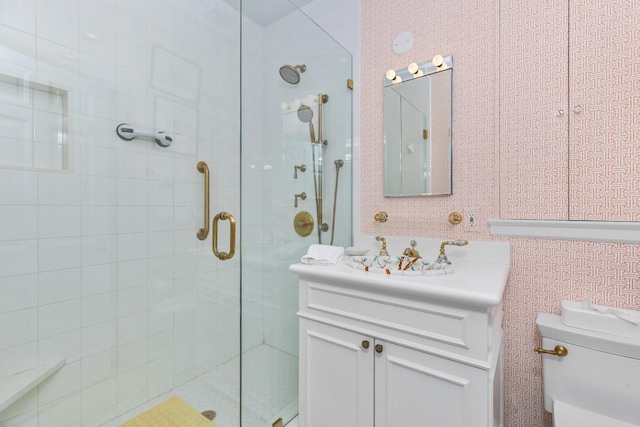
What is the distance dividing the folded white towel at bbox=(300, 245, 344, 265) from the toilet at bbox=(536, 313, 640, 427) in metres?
0.86

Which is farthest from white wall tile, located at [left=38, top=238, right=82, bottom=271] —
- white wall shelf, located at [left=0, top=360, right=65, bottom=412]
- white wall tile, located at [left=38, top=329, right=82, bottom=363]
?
white wall shelf, located at [left=0, top=360, right=65, bottom=412]

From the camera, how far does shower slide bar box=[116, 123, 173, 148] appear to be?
4.68ft

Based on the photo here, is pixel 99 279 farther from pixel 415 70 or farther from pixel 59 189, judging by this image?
pixel 415 70

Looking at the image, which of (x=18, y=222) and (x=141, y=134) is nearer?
(x=18, y=222)

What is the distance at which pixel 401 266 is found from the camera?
3.93 feet

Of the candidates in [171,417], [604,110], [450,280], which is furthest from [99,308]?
[604,110]

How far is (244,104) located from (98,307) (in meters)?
1.20

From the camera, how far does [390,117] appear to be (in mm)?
1627

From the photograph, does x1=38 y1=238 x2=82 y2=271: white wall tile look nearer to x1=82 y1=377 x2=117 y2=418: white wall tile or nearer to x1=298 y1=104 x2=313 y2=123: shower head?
x1=82 y1=377 x2=117 y2=418: white wall tile

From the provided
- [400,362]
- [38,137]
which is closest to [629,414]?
[400,362]

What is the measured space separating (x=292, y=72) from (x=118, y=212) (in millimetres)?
1141

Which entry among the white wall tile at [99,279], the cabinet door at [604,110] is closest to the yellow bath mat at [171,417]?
the white wall tile at [99,279]

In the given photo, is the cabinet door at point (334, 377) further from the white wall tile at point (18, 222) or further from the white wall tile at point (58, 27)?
the white wall tile at point (58, 27)

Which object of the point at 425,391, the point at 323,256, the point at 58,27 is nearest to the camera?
the point at 425,391
